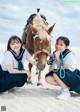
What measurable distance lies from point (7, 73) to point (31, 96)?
0.71 metres

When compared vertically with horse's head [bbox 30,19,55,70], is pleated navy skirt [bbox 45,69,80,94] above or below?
Result: below

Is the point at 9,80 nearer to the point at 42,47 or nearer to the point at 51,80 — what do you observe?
the point at 51,80

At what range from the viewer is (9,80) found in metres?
7.15

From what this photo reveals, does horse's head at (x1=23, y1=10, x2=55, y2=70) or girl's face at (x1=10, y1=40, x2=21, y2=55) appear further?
horse's head at (x1=23, y1=10, x2=55, y2=70)

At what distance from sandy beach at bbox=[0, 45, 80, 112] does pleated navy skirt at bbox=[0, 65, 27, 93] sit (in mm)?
174

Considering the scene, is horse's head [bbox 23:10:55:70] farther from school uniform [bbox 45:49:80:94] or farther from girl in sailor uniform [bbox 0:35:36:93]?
school uniform [bbox 45:49:80:94]

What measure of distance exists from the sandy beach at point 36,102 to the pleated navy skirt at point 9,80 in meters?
0.17

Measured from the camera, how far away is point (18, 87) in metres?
7.67

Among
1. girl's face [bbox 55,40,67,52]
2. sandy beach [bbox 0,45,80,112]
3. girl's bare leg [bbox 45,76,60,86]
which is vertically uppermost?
girl's face [bbox 55,40,67,52]

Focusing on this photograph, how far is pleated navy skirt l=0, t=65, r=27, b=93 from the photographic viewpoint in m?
7.14

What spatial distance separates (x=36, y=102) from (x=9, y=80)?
81 centimetres

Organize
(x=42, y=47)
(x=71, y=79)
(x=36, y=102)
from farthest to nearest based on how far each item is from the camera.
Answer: (x=42, y=47)
(x=71, y=79)
(x=36, y=102)

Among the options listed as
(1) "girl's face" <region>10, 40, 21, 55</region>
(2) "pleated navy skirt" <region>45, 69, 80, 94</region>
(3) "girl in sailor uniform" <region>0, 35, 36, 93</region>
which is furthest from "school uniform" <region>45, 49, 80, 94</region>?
(1) "girl's face" <region>10, 40, 21, 55</region>

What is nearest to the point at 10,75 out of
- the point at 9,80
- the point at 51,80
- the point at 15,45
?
the point at 9,80
